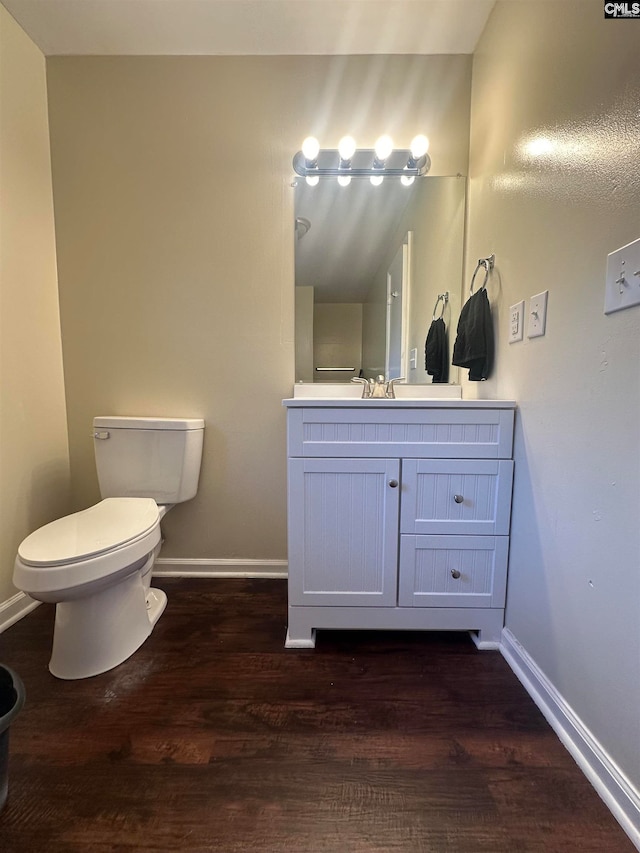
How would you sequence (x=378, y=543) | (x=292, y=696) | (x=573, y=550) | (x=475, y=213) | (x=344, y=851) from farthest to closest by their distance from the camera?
1. (x=475, y=213)
2. (x=378, y=543)
3. (x=292, y=696)
4. (x=573, y=550)
5. (x=344, y=851)

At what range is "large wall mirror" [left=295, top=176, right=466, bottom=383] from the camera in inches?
60.4

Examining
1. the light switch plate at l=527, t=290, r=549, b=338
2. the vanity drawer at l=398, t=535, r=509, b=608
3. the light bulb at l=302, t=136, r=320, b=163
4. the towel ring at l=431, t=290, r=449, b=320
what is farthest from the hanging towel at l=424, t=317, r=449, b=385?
the light bulb at l=302, t=136, r=320, b=163

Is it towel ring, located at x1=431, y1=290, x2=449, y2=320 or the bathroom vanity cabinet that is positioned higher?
towel ring, located at x1=431, y1=290, x2=449, y2=320

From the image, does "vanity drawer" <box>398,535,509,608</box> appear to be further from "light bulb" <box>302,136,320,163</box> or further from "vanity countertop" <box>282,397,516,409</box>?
"light bulb" <box>302,136,320,163</box>

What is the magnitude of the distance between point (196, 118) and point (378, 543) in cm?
185

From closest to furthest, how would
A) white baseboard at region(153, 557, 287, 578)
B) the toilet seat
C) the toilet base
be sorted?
the toilet seat, the toilet base, white baseboard at region(153, 557, 287, 578)

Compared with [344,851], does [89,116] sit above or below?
above

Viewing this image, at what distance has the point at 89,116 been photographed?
58.4 inches

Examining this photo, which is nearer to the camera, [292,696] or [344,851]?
[344,851]

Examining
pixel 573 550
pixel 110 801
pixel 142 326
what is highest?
pixel 142 326

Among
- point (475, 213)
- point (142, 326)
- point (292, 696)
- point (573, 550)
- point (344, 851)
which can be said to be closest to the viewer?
point (344, 851)

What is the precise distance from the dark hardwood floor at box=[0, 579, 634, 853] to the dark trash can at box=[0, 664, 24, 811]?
2.5 inches

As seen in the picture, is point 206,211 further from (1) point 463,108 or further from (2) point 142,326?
(1) point 463,108

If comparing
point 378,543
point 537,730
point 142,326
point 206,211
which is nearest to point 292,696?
point 378,543
